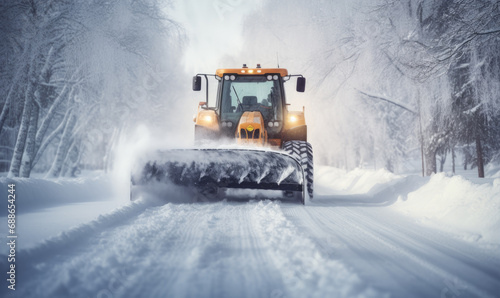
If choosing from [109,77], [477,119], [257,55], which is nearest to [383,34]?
[477,119]

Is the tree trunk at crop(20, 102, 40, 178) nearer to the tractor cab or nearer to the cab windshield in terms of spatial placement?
the tractor cab

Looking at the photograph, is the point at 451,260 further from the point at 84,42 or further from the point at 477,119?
the point at 84,42

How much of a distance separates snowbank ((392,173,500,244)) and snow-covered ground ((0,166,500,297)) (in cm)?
2

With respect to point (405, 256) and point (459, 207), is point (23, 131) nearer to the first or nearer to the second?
point (405, 256)

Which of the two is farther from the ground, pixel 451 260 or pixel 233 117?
pixel 233 117

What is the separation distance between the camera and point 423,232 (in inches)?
147

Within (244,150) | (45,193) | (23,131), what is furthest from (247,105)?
(23,131)

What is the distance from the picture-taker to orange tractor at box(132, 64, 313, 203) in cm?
572

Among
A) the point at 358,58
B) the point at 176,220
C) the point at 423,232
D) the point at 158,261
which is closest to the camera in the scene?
the point at 158,261

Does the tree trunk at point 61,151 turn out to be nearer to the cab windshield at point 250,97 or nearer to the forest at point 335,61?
the forest at point 335,61

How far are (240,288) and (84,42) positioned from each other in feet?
32.2

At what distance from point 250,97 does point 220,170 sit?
2.39m

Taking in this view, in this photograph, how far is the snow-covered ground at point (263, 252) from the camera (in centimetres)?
204

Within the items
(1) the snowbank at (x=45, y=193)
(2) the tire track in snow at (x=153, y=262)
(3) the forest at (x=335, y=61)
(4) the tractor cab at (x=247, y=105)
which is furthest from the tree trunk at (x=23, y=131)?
(2) the tire track in snow at (x=153, y=262)
